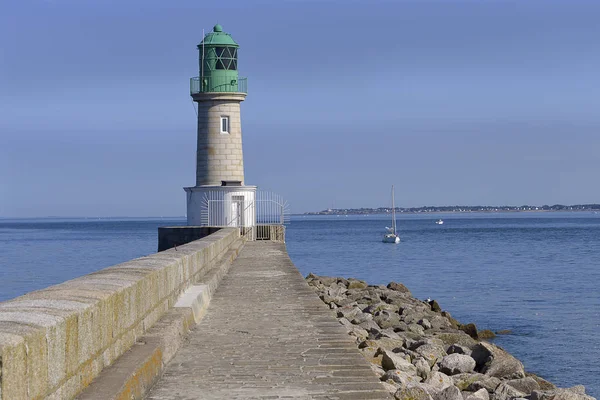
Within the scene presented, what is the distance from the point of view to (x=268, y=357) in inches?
270

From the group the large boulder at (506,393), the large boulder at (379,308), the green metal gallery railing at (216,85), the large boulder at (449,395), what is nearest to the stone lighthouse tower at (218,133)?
the green metal gallery railing at (216,85)

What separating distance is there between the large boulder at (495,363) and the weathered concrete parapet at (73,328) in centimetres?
505

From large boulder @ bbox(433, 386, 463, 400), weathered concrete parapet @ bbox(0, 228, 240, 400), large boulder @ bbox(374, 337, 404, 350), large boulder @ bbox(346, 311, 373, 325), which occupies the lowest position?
large boulder @ bbox(346, 311, 373, 325)

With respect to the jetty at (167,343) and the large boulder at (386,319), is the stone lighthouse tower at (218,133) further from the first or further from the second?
the jetty at (167,343)

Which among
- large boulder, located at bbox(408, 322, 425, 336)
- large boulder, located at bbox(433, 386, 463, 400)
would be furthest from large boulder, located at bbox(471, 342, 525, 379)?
large boulder, located at bbox(408, 322, 425, 336)

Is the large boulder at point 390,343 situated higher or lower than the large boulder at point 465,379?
higher

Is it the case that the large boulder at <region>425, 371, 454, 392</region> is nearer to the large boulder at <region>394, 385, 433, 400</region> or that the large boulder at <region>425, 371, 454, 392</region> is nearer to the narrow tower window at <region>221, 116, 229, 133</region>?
the large boulder at <region>394, 385, 433, 400</region>

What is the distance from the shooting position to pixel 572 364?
618 inches

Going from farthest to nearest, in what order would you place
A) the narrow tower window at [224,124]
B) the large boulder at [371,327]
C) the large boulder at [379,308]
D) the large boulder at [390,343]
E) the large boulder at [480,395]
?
the narrow tower window at [224,124], the large boulder at [379,308], the large boulder at [371,327], the large boulder at [390,343], the large boulder at [480,395]

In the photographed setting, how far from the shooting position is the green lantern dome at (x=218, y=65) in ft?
89.7

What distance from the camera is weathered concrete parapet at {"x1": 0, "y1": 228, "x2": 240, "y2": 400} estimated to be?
353 cm

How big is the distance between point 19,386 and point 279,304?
22.0ft

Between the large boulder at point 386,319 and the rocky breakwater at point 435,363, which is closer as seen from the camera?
the rocky breakwater at point 435,363

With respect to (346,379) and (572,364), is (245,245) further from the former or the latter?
(346,379)
